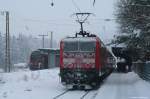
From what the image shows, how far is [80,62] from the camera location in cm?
2836

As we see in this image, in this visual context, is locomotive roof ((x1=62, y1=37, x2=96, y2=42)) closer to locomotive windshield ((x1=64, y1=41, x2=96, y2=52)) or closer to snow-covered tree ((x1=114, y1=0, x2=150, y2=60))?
locomotive windshield ((x1=64, y1=41, x2=96, y2=52))

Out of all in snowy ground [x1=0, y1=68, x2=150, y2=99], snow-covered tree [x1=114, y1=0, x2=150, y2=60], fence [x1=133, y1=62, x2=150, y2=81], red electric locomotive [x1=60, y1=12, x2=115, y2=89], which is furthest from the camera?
snow-covered tree [x1=114, y1=0, x2=150, y2=60]

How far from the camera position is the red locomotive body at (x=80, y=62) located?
28328mm

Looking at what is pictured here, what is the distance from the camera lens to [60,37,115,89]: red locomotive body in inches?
1115

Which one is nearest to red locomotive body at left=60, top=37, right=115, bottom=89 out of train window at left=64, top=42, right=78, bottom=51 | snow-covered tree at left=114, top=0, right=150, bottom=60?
train window at left=64, top=42, right=78, bottom=51

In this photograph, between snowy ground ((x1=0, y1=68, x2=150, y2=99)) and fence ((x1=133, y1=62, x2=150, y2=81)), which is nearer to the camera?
snowy ground ((x1=0, y1=68, x2=150, y2=99))

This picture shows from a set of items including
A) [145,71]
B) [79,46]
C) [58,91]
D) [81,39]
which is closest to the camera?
[58,91]

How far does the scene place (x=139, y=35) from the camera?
42812 mm

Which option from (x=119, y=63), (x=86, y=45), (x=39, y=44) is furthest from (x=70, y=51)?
(x=39, y=44)

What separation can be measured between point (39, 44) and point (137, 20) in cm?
15899

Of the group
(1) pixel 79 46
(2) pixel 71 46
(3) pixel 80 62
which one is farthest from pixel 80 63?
(2) pixel 71 46

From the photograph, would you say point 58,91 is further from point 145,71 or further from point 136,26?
point 136,26

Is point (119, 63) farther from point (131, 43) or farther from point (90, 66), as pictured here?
point (90, 66)

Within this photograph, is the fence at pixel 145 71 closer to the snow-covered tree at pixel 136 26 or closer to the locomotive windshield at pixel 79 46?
the snow-covered tree at pixel 136 26
